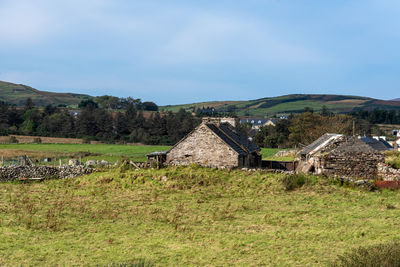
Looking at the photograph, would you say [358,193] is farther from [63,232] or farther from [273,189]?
[63,232]

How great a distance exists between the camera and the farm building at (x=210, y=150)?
32.8m

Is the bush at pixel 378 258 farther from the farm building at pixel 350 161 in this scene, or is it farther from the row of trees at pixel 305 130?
the row of trees at pixel 305 130

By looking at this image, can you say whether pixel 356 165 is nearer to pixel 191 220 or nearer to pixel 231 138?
pixel 231 138

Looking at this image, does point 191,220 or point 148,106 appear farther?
point 148,106

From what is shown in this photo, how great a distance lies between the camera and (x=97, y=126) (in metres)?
112

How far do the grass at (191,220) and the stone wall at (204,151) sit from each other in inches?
193

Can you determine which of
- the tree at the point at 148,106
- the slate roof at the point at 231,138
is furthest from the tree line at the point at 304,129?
the tree at the point at 148,106

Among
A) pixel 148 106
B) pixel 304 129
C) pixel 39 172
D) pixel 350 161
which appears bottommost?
pixel 39 172

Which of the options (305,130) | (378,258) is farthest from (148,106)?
(378,258)

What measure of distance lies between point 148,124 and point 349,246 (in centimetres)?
10354

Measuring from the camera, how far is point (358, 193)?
23.1 metres

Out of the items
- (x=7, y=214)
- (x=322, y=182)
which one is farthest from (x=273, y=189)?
(x=7, y=214)

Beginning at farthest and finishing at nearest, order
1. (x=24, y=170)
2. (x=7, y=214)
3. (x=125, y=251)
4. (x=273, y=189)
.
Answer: (x=24, y=170), (x=273, y=189), (x=7, y=214), (x=125, y=251)

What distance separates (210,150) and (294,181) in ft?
32.7
